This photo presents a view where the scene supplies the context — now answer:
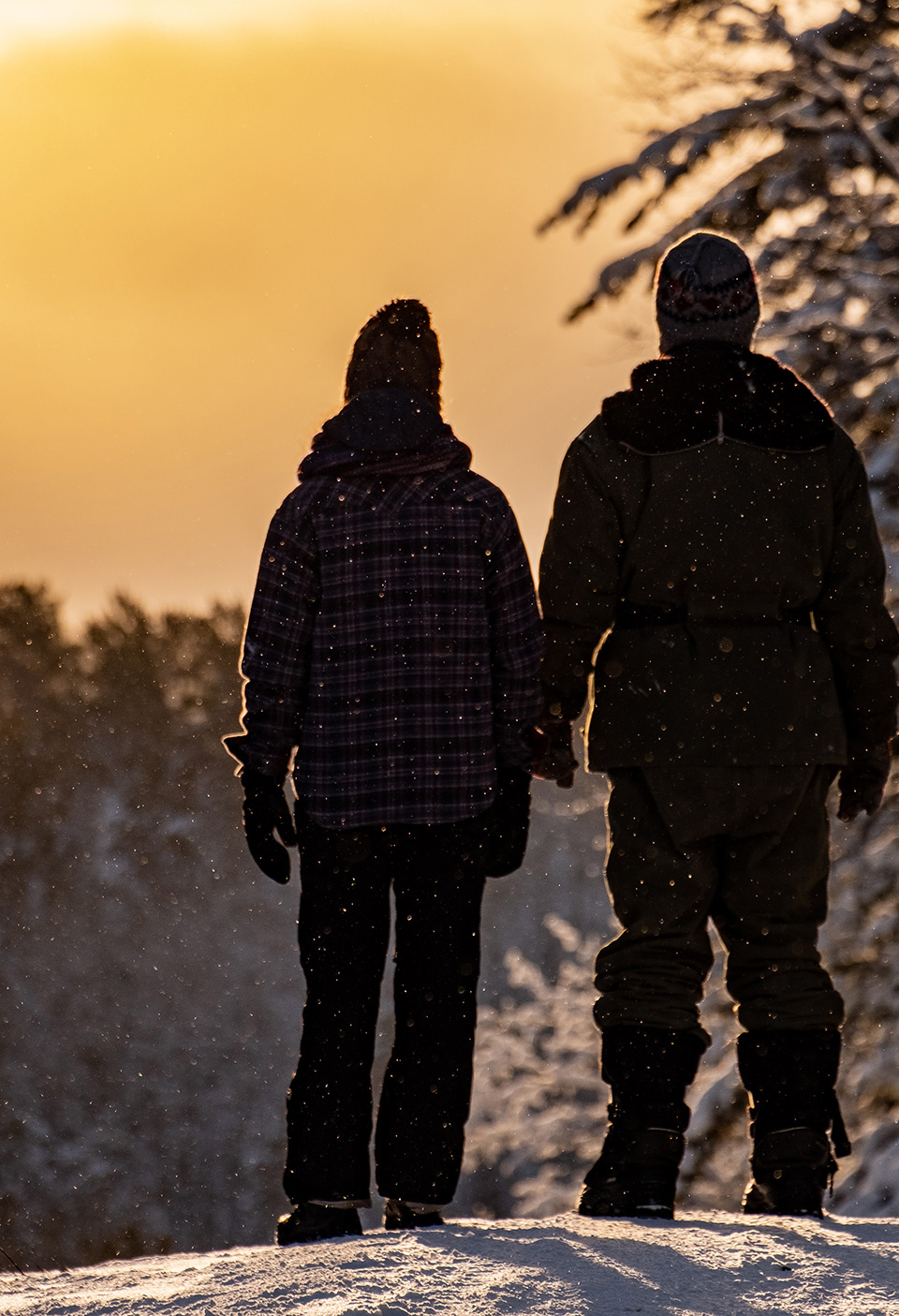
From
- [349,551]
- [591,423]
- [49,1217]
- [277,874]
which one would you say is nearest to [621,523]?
[591,423]

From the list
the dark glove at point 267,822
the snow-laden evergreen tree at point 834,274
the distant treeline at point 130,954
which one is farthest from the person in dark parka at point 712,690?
the distant treeline at point 130,954

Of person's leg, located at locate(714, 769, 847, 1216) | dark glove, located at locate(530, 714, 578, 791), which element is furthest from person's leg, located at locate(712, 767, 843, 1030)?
dark glove, located at locate(530, 714, 578, 791)

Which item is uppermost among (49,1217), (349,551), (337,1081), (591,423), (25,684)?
(25,684)

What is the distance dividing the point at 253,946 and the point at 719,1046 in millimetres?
28017

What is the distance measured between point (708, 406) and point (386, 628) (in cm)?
83

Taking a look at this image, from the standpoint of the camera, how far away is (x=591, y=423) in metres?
3.24

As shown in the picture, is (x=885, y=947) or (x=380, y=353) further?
(x=885, y=947)

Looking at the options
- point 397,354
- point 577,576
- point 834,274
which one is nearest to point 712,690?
point 577,576

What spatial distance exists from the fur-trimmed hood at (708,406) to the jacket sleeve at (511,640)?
337mm

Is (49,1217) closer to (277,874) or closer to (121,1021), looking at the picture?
(121,1021)

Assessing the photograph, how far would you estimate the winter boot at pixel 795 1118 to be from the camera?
10.1 ft

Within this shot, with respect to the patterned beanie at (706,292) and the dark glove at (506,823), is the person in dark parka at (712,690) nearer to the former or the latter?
the patterned beanie at (706,292)

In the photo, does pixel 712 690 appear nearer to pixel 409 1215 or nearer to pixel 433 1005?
pixel 433 1005

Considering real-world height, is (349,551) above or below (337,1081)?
above
